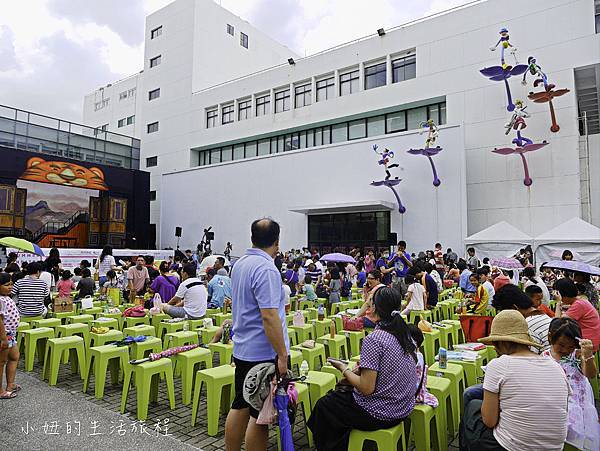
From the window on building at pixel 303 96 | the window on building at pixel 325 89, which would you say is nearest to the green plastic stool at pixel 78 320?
the window on building at pixel 325 89

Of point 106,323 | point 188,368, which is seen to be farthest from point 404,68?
point 188,368

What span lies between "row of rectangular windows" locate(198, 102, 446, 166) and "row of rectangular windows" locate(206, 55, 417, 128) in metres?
1.53

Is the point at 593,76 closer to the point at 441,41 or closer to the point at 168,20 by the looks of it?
the point at 441,41

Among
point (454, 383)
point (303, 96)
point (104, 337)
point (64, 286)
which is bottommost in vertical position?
point (454, 383)

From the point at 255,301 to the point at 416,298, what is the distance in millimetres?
4913

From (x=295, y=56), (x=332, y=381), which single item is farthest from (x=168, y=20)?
(x=332, y=381)

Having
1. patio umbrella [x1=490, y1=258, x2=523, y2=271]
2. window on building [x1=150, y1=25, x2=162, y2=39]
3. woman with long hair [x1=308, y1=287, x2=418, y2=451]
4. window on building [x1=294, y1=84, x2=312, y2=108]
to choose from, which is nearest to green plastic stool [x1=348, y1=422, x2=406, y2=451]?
woman with long hair [x1=308, y1=287, x2=418, y2=451]

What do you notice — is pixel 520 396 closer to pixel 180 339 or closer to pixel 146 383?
pixel 146 383

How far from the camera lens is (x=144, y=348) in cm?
495

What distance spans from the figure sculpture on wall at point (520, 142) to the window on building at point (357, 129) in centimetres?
684

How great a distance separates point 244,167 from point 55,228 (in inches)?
454

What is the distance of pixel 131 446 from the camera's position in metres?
3.37

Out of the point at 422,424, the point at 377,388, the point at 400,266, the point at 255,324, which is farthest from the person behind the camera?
the point at 400,266

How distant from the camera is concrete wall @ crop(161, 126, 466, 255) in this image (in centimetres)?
Result: 1619
